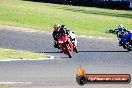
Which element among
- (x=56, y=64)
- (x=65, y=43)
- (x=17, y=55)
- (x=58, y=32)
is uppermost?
(x=58, y=32)

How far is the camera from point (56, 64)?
60.5 ft

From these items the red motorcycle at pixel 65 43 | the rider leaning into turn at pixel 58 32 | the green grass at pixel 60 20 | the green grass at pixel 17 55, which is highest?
the rider leaning into turn at pixel 58 32

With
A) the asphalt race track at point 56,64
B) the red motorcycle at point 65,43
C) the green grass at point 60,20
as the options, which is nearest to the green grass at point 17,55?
the asphalt race track at point 56,64

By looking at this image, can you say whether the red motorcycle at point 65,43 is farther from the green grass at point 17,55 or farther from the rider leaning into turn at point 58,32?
the green grass at point 17,55

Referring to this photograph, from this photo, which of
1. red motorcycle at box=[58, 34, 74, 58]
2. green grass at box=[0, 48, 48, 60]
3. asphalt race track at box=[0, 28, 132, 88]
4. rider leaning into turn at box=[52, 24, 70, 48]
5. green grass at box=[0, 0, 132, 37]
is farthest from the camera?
green grass at box=[0, 0, 132, 37]

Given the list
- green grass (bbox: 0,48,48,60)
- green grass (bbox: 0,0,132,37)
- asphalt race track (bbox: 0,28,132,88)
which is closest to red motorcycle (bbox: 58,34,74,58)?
asphalt race track (bbox: 0,28,132,88)

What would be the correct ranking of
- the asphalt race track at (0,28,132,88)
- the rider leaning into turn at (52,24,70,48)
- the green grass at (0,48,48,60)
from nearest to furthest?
the rider leaning into turn at (52,24,70,48), the asphalt race track at (0,28,132,88), the green grass at (0,48,48,60)

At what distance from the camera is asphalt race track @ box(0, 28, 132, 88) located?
1419 cm

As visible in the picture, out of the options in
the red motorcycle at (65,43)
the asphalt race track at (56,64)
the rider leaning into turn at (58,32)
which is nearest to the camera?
the rider leaning into turn at (58,32)

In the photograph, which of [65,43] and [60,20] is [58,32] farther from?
[60,20]

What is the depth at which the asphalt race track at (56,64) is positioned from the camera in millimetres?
14188

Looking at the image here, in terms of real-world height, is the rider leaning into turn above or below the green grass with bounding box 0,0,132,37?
above

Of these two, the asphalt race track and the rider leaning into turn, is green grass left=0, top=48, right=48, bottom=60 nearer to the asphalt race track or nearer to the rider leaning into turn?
the asphalt race track

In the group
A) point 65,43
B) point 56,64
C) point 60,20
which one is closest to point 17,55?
point 56,64
